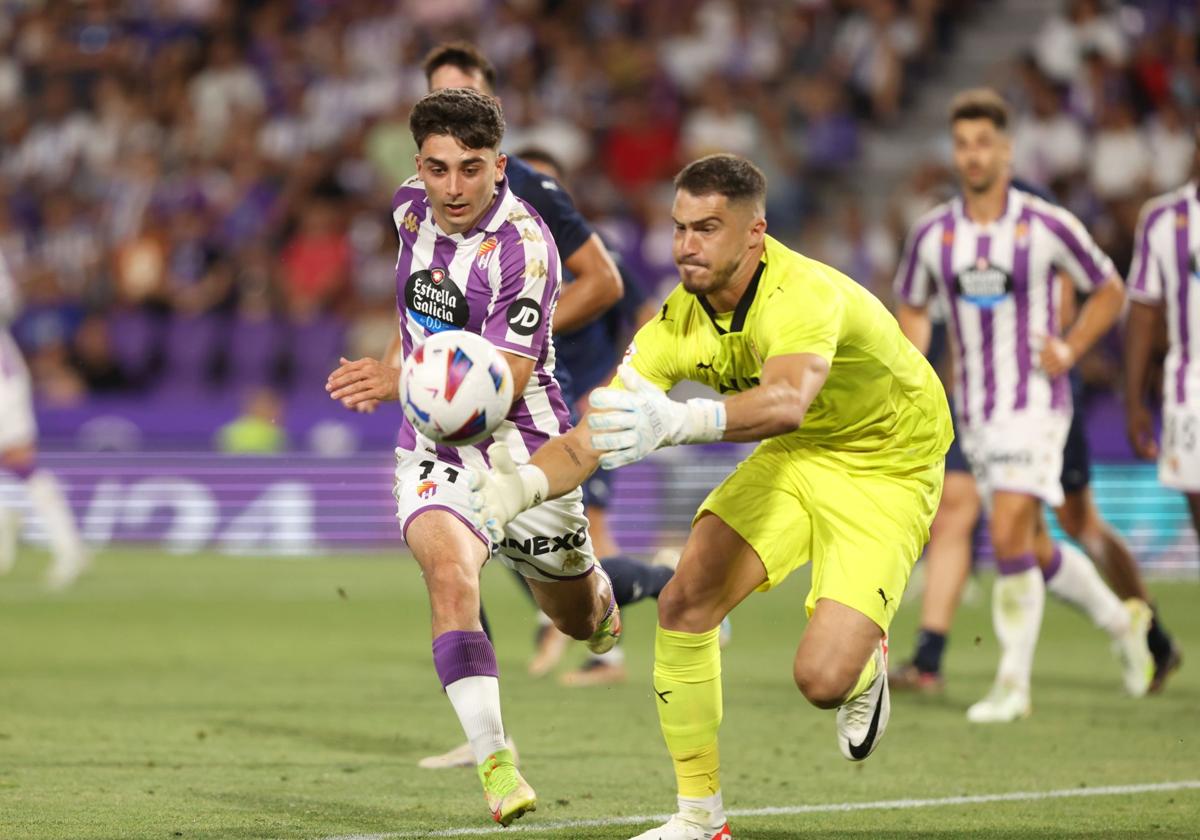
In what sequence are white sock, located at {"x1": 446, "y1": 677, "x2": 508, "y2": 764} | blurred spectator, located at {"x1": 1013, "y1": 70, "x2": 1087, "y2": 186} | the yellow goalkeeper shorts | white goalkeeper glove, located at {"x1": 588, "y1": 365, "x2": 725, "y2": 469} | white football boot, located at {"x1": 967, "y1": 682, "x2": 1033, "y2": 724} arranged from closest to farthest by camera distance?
white goalkeeper glove, located at {"x1": 588, "y1": 365, "x2": 725, "y2": 469}
white sock, located at {"x1": 446, "y1": 677, "x2": 508, "y2": 764}
the yellow goalkeeper shorts
white football boot, located at {"x1": 967, "y1": 682, "x2": 1033, "y2": 724}
blurred spectator, located at {"x1": 1013, "y1": 70, "x2": 1087, "y2": 186}

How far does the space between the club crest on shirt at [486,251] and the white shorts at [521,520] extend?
2.26ft

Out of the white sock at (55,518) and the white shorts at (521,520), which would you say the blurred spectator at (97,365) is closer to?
the white sock at (55,518)

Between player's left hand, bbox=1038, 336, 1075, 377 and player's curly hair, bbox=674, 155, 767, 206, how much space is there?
3955 millimetres

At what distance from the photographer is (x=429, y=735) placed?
822 centimetres

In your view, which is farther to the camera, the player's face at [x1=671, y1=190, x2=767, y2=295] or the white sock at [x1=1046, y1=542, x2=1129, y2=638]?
the white sock at [x1=1046, y1=542, x2=1129, y2=638]

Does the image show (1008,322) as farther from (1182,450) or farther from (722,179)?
(722,179)

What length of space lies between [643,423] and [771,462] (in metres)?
1.36

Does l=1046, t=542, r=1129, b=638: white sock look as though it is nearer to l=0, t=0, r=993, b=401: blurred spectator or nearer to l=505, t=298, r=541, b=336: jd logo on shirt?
l=505, t=298, r=541, b=336: jd logo on shirt

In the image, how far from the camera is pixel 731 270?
18.5 ft

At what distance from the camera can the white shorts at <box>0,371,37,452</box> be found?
14.1 m

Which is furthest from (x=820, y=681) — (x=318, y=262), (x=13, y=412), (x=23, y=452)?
(x=318, y=262)

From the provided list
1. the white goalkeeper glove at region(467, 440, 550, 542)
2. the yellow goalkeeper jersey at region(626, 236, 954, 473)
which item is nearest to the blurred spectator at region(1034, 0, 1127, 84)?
the yellow goalkeeper jersey at region(626, 236, 954, 473)

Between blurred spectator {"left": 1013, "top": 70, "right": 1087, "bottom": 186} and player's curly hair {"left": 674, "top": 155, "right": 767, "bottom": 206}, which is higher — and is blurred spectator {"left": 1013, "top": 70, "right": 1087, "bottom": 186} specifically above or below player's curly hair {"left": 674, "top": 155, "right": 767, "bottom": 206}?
above

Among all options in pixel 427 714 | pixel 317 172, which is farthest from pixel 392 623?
pixel 317 172
